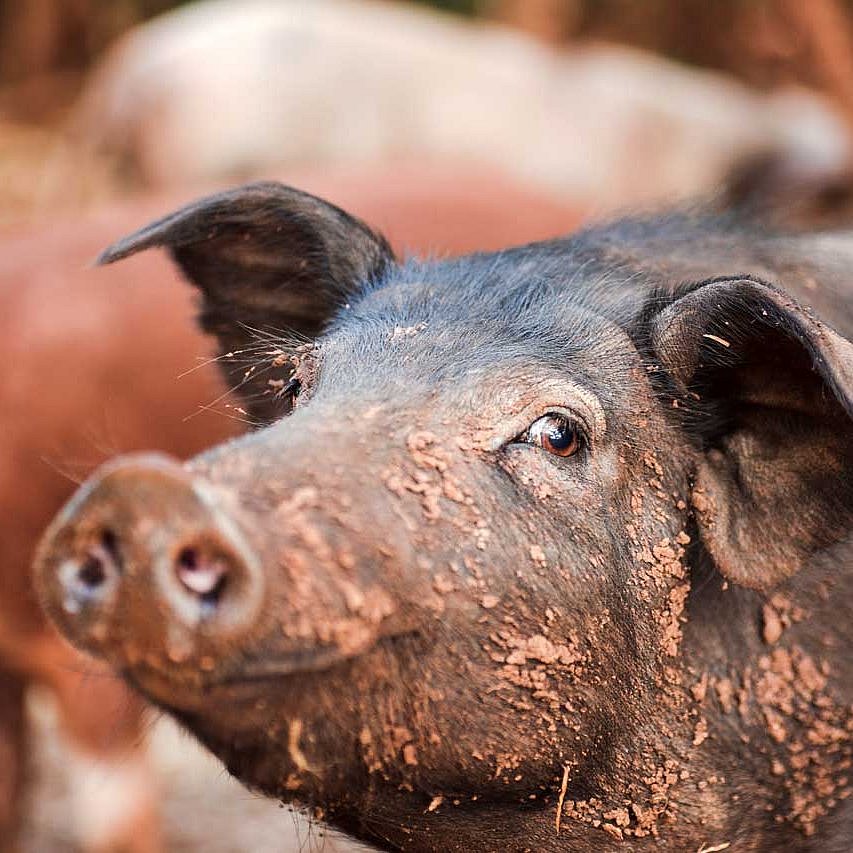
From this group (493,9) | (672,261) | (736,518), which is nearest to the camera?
(736,518)

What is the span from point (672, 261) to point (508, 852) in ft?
4.05

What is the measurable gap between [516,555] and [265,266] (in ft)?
3.75

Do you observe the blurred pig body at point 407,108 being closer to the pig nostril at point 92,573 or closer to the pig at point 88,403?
the pig at point 88,403

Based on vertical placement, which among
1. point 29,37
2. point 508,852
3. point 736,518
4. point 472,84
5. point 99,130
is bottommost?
point 29,37

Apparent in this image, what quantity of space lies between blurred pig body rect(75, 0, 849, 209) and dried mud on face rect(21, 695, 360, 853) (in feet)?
12.0

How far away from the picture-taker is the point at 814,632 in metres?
2.67

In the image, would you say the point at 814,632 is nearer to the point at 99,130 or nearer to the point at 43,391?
the point at 43,391

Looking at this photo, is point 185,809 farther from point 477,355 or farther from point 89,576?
point 89,576

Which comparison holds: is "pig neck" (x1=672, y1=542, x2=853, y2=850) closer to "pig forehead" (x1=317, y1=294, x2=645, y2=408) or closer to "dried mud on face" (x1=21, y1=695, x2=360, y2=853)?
"pig forehead" (x1=317, y1=294, x2=645, y2=408)

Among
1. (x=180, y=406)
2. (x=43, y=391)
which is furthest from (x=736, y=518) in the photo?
(x=43, y=391)

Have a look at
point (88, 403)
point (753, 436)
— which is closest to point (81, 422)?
point (88, 403)

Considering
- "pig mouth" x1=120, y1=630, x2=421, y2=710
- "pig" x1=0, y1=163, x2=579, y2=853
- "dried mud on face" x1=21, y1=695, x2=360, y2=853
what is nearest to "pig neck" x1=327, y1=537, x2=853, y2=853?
"pig mouth" x1=120, y1=630, x2=421, y2=710

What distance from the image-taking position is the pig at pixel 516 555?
1.92m

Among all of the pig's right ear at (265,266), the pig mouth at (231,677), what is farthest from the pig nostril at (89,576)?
the pig's right ear at (265,266)
